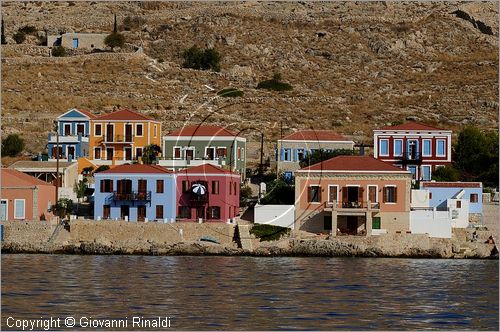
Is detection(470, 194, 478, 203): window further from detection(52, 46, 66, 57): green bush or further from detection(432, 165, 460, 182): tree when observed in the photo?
detection(52, 46, 66, 57): green bush

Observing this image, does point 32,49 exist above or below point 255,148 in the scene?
above

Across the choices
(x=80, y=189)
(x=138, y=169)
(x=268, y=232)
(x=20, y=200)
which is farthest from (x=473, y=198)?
(x=20, y=200)

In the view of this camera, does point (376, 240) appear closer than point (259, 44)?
Yes

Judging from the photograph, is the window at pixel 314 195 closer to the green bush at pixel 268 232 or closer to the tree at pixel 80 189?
the green bush at pixel 268 232

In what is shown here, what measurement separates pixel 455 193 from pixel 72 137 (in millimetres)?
21577

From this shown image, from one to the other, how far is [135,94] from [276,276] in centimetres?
5769

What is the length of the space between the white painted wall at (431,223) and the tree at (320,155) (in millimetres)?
8960

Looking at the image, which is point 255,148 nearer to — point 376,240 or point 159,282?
point 376,240

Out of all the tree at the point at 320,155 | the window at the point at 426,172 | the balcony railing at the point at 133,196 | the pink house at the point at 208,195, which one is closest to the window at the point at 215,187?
the pink house at the point at 208,195

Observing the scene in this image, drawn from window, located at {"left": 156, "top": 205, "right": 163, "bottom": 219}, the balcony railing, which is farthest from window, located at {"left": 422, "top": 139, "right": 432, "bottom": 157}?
the balcony railing

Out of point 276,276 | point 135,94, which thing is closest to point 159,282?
point 276,276

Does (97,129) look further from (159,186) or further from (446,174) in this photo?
(446,174)

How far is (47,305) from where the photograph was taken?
4516 cm

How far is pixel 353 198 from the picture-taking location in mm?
71812
